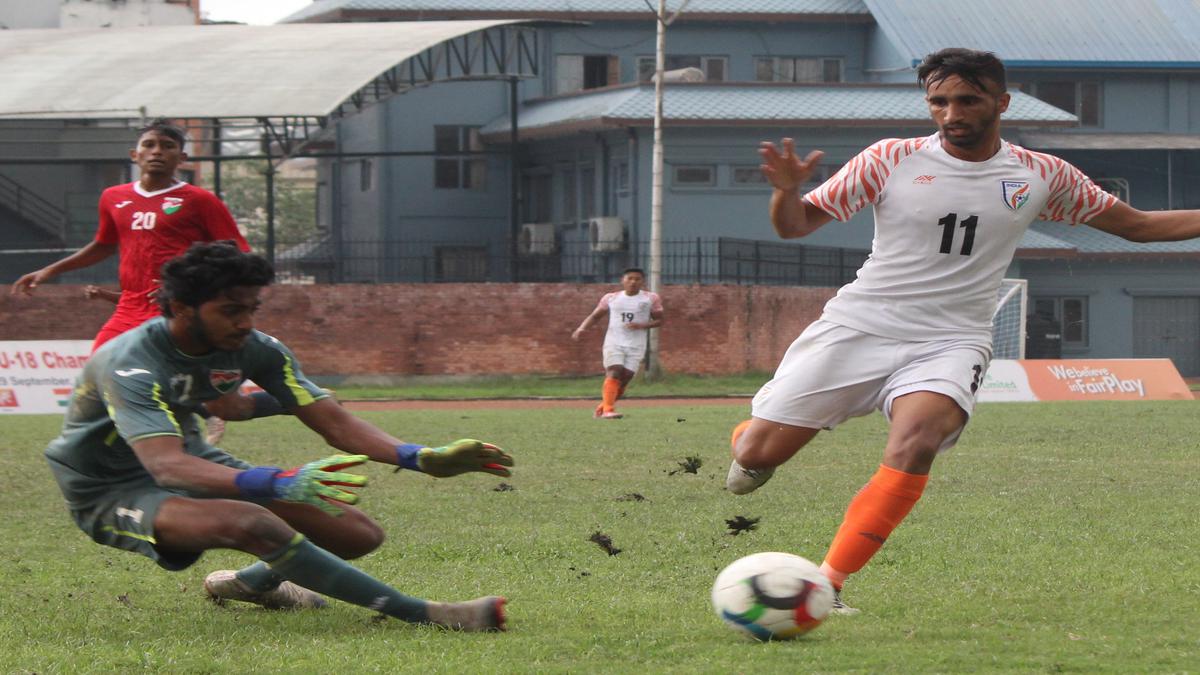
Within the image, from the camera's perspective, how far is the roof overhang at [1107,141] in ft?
147

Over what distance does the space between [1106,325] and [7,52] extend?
1125 inches

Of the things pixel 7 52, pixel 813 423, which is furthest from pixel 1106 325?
pixel 813 423

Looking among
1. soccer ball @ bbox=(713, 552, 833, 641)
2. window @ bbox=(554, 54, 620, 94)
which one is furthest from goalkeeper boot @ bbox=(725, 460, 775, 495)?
window @ bbox=(554, 54, 620, 94)

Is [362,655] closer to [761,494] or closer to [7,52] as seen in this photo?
[761,494]

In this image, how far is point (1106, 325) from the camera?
148ft

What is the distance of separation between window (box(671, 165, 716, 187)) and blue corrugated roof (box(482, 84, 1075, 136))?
1.35 m

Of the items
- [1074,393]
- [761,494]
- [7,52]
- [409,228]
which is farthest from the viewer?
[409,228]

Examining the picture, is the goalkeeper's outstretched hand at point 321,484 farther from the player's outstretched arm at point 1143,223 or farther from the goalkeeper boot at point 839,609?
the player's outstretched arm at point 1143,223

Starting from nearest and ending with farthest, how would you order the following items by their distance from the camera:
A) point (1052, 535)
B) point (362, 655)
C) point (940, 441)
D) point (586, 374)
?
point (362, 655)
point (940, 441)
point (1052, 535)
point (586, 374)

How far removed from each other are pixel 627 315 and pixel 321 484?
52.8 feet

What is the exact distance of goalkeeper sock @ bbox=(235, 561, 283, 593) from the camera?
22.5ft

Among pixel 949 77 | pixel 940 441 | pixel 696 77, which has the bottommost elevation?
pixel 940 441

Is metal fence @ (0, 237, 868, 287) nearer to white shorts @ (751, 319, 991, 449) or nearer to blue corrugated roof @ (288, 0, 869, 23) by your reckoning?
blue corrugated roof @ (288, 0, 869, 23)

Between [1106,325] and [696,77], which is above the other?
[696,77]
